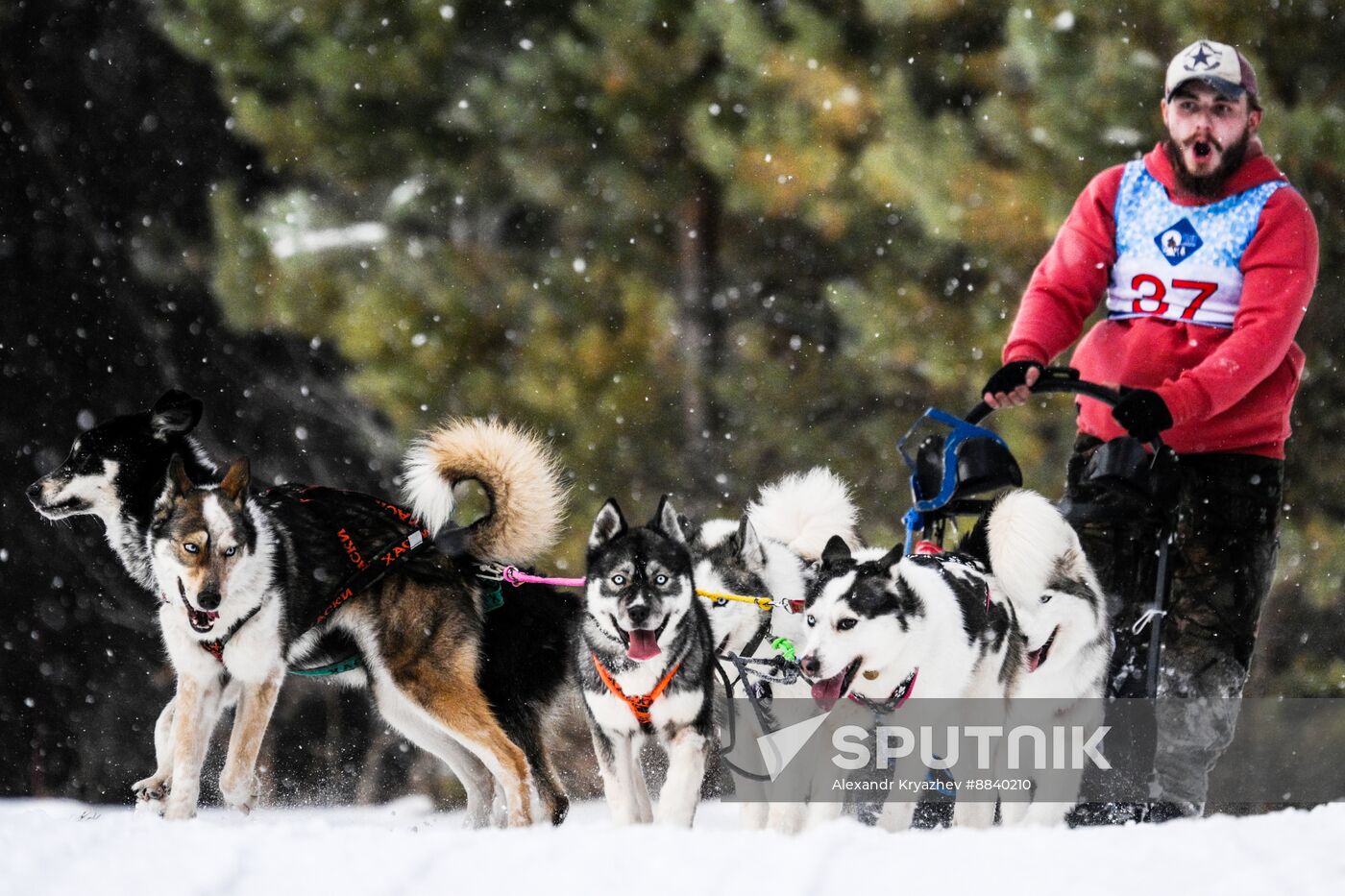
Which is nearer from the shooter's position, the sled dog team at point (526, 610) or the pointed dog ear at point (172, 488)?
the sled dog team at point (526, 610)

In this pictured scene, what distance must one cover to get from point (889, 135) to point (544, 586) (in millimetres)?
5082

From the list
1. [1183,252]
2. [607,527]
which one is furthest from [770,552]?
[1183,252]

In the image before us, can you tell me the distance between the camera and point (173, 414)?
4.38 meters

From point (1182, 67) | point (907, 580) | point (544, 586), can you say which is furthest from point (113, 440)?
point (1182, 67)

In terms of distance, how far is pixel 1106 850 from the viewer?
9.46ft

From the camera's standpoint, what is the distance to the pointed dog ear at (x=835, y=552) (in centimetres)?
355

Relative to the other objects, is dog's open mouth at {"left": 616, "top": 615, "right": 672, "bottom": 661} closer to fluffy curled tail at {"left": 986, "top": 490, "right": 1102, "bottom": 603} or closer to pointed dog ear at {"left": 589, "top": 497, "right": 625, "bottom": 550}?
pointed dog ear at {"left": 589, "top": 497, "right": 625, "bottom": 550}

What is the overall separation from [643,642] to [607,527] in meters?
0.42

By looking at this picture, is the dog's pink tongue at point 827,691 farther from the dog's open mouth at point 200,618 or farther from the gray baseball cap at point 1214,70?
the gray baseball cap at point 1214,70

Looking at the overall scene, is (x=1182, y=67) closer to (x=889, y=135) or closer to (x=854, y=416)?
(x=889, y=135)

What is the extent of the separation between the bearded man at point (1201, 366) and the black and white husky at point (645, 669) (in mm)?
1019

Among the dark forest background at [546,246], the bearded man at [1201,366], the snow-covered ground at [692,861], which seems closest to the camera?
the snow-covered ground at [692,861]

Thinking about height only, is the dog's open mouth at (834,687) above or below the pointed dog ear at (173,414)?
below

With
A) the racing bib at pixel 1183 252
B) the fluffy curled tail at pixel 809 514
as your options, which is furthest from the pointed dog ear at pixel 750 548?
the racing bib at pixel 1183 252
